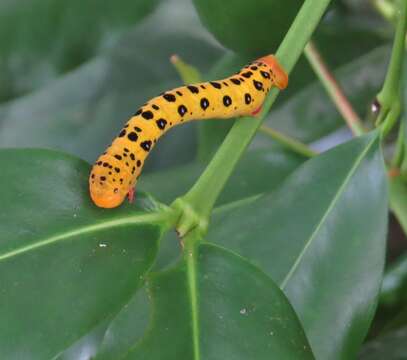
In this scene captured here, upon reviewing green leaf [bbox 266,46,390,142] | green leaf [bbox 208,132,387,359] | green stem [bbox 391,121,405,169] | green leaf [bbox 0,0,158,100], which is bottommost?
green leaf [bbox 266,46,390,142]

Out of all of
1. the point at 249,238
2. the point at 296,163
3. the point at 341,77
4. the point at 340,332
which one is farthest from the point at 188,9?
the point at 340,332

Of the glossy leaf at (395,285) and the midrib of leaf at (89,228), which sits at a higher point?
the midrib of leaf at (89,228)

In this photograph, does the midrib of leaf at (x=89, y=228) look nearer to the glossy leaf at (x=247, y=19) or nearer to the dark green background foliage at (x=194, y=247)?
the dark green background foliage at (x=194, y=247)

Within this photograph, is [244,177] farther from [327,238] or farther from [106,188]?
[106,188]

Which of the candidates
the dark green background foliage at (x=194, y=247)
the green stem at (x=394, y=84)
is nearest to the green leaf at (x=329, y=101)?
the dark green background foliage at (x=194, y=247)

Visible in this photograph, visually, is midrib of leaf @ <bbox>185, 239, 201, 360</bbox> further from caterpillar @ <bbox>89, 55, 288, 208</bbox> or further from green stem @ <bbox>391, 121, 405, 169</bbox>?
green stem @ <bbox>391, 121, 405, 169</bbox>

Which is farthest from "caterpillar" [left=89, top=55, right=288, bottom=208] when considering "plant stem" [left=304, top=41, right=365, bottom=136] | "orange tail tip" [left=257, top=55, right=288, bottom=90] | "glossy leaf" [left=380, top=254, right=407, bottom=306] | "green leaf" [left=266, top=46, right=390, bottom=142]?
"glossy leaf" [left=380, top=254, right=407, bottom=306]

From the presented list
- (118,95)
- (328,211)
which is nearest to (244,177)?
(328,211)
